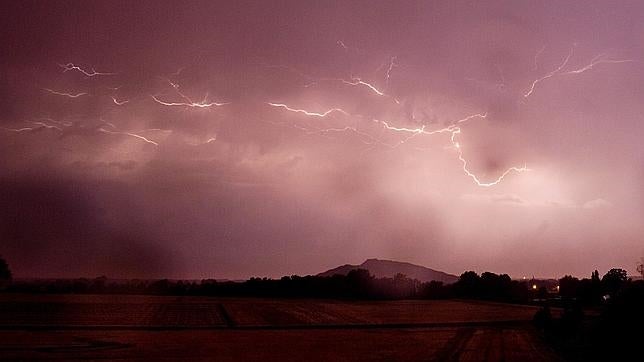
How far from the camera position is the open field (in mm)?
21312

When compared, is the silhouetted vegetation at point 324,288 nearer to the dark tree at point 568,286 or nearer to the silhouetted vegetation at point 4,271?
the dark tree at point 568,286

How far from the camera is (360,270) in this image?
305ft

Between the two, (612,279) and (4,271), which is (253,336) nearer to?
(612,279)

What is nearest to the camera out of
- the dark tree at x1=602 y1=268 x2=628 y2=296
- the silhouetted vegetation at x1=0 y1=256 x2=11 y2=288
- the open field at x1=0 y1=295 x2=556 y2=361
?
the open field at x1=0 y1=295 x2=556 y2=361

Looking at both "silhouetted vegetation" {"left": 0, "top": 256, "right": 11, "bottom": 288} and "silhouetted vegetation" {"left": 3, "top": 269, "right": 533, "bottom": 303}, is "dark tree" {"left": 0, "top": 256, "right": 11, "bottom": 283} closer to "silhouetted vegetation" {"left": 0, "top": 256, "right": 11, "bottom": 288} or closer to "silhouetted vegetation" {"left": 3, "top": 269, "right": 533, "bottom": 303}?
"silhouetted vegetation" {"left": 0, "top": 256, "right": 11, "bottom": 288}

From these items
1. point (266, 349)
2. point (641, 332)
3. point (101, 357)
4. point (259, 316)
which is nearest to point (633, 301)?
point (641, 332)

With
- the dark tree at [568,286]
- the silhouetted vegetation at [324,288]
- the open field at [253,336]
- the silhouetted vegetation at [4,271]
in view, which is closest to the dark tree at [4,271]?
the silhouetted vegetation at [4,271]

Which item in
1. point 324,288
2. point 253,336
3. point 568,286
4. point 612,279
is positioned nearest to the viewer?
point 253,336

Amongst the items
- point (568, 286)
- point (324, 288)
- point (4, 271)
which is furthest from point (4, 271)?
Answer: point (568, 286)

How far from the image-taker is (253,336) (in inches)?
1078

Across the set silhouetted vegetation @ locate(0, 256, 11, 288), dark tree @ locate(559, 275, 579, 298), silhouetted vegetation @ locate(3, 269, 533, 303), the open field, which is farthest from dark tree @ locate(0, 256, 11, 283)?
dark tree @ locate(559, 275, 579, 298)

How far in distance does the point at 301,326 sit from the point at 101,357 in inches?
573

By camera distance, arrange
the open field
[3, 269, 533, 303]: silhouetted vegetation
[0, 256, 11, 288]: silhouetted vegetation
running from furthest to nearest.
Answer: [0, 256, 11, 288]: silhouetted vegetation → [3, 269, 533, 303]: silhouetted vegetation → the open field

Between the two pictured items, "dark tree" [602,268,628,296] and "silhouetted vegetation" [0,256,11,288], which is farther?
"silhouetted vegetation" [0,256,11,288]
